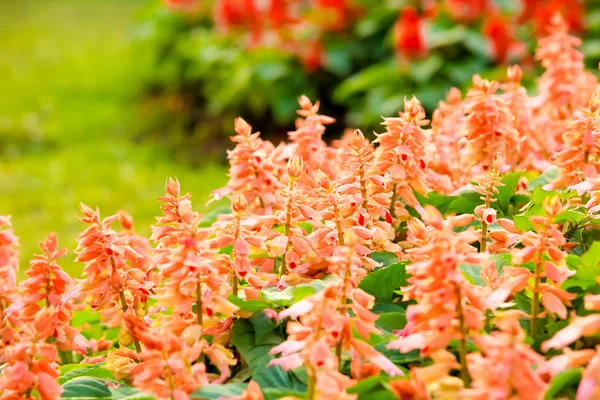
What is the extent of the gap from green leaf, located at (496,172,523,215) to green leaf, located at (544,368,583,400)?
3.03 feet

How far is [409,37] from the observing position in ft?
23.6

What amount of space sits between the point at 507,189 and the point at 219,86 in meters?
6.69

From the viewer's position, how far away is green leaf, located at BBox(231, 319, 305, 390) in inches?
71.2

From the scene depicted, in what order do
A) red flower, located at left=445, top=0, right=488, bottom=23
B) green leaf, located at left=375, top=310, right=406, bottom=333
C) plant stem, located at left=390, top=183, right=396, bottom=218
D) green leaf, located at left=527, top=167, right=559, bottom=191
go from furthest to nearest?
red flower, located at left=445, top=0, right=488, bottom=23 < green leaf, located at left=527, top=167, right=559, bottom=191 < plant stem, located at left=390, top=183, right=396, bottom=218 < green leaf, located at left=375, top=310, right=406, bottom=333

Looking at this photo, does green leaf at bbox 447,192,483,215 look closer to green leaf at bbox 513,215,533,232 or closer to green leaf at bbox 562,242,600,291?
green leaf at bbox 513,215,533,232

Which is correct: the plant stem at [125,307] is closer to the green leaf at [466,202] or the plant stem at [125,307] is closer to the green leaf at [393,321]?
the green leaf at [393,321]

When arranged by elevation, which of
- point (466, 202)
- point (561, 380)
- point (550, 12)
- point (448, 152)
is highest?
point (550, 12)

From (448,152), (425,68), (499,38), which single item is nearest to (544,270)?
(448,152)

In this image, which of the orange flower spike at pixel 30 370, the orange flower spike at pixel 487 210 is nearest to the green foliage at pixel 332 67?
the orange flower spike at pixel 487 210

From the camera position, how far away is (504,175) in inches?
98.3

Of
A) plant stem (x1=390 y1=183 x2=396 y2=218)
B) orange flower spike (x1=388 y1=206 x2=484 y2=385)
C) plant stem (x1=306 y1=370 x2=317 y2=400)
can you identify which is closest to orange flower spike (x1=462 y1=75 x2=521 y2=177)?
plant stem (x1=390 y1=183 x2=396 y2=218)

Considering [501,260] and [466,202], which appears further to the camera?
[466,202]

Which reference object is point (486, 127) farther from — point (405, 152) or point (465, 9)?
point (465, 9)

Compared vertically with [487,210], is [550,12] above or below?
above
